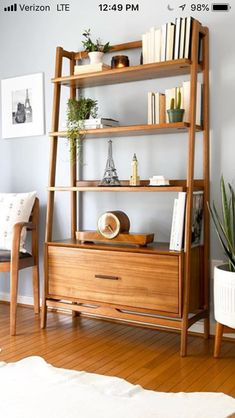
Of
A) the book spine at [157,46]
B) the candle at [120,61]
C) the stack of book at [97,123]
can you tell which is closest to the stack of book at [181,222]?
the stack of book at [97,123]

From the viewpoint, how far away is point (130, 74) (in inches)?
120

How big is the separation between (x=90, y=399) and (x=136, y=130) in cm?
155

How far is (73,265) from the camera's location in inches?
123

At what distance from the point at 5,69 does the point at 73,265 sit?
5.84ft

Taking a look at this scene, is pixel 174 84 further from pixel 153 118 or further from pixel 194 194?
pixel 194 194

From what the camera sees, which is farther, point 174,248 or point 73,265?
point 73,265

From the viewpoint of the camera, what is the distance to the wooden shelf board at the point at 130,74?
2824 millimetres

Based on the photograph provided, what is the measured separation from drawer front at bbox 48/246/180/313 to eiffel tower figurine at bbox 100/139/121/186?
469 mm

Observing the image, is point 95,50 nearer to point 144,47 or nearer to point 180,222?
point 144,47

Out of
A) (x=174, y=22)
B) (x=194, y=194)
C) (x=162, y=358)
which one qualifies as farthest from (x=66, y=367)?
(x=174, y=22)

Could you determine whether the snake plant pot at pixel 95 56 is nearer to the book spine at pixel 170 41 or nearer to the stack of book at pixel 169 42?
the stack of book at pixel 169 42

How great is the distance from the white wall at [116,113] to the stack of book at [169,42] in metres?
0.26

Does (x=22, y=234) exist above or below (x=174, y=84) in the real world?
below

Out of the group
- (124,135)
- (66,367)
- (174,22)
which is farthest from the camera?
(124,135)
